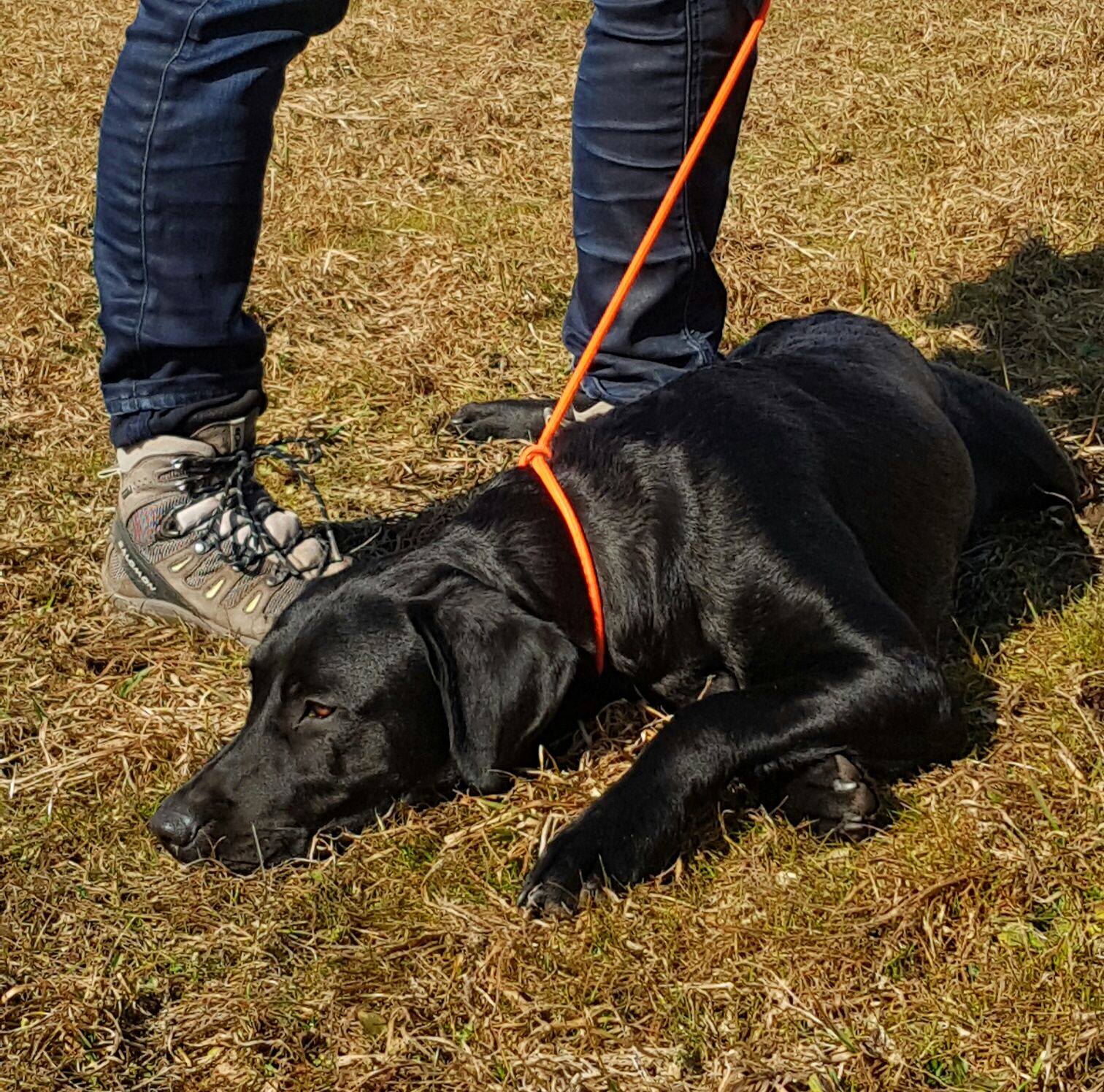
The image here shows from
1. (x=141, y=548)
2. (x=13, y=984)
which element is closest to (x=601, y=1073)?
(x=13, y=984)

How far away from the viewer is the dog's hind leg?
282 cm

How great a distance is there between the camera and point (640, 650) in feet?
10.3

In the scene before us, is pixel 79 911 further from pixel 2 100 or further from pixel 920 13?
pixel 920 13

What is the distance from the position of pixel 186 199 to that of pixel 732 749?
1792mm

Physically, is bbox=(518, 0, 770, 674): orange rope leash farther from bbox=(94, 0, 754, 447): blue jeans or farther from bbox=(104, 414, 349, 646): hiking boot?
bbox=(104, 414, 349, 646): hiking boot

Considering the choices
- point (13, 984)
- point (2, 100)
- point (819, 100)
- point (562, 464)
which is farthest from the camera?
point (2, 100)

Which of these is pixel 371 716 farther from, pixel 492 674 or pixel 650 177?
pixel 650 177

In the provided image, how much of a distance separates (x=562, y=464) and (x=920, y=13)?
4.96 metres

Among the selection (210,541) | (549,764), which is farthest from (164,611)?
(549,764)

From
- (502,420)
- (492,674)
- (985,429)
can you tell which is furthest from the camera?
(502,420)

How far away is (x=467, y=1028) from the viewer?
2.63 m

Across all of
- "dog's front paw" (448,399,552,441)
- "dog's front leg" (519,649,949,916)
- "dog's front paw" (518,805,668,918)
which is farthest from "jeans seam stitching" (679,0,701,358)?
"dog's front paw" (518,805,668,918)

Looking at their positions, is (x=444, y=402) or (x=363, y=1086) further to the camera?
(x=444, y=402)

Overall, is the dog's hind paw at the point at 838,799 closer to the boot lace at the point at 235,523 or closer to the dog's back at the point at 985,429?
the dog's back at the point at 985,429
